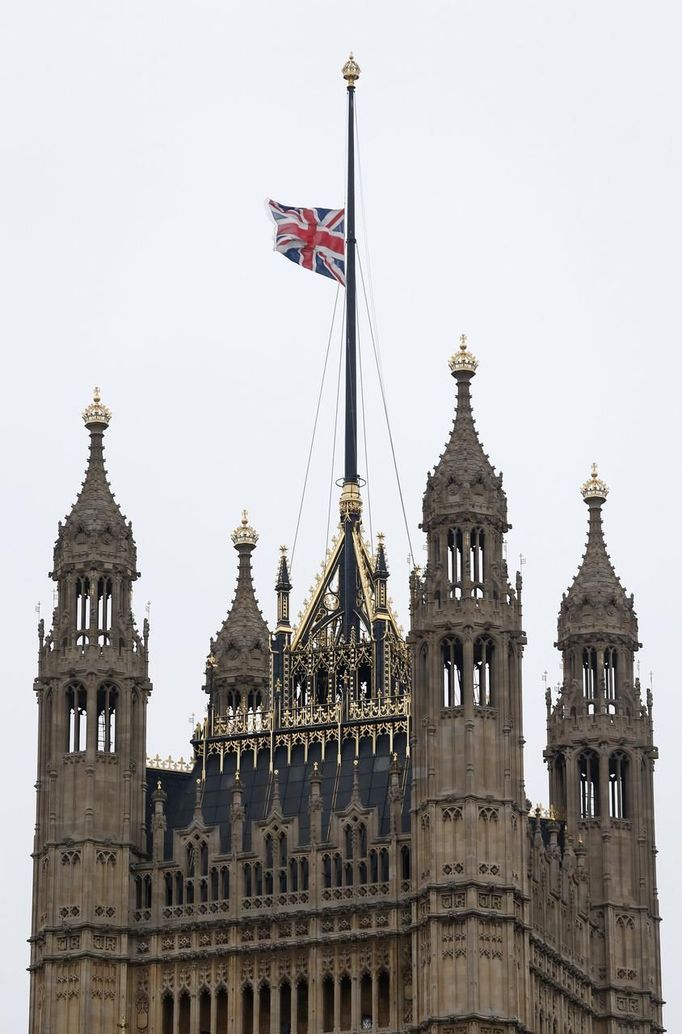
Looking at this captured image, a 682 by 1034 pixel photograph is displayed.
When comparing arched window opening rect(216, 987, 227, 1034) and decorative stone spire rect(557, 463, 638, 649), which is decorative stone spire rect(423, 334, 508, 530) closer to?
decorative stone spire rect(557, 463, 638, 649)

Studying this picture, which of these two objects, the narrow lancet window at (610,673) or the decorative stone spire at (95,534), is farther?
the narrow lancet window at (610,673)

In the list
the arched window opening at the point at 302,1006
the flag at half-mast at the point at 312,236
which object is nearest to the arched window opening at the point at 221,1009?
the arched window opening at the point at 302,1006

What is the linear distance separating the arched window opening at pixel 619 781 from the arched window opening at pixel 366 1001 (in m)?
14.4

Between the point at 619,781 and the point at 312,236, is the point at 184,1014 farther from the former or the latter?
the point at 312,236

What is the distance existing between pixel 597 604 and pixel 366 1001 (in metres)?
19.3

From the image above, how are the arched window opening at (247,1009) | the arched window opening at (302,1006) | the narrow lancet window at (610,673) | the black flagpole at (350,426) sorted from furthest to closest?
1. the narrow lancet window at (610,673)
2. the black flagpole at (350,426)
3. the arched window opening at (247,1009)
4. the arched window opening at (302,1006)

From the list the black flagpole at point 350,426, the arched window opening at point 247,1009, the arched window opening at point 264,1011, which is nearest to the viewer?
the arched window opening at point 264,1011

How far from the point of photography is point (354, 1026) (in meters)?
128

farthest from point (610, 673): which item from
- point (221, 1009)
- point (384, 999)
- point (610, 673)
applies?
point (221, 1009)

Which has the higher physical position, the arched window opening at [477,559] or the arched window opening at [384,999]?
the arched window opening at [477,559]

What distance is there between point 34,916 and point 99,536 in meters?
12.4

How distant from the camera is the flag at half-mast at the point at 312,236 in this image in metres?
144

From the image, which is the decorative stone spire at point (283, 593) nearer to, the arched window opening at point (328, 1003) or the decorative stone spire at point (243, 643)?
the decorative stone spire at point (243, 643)

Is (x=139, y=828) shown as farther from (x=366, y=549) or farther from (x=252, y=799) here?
(x=366, y=549)
